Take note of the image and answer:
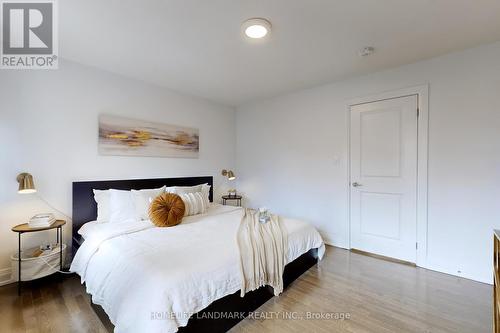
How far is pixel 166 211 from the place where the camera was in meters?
2.37

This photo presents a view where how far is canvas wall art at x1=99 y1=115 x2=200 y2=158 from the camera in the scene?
113 inches

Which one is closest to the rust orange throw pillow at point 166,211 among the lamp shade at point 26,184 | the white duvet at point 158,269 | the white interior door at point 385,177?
the white duvet at point 158,269

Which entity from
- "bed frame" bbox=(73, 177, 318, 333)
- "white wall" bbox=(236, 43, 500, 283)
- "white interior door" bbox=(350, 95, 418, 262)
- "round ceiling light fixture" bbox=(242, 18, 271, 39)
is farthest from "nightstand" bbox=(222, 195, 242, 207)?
"round ceiling light fixture" bbox=(242, 18, 271, 39)

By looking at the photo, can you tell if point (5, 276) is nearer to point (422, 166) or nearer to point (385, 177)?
point (385, 177)

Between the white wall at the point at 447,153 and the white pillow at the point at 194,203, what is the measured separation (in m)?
1.72

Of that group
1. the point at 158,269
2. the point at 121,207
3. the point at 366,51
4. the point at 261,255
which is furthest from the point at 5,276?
the point at 366,51

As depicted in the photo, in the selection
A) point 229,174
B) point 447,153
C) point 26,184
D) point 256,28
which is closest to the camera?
point 256,28

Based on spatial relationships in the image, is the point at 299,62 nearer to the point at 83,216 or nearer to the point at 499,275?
the point at 499,275

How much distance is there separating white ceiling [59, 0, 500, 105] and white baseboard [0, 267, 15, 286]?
2.31 m

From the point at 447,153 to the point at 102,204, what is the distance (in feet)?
13.0

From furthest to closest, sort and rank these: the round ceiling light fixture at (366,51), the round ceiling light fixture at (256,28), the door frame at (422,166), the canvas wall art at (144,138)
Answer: the canvas wall art at (144,138) < the door frame at (422,166) < the round ceiling light fixture at (366,51) < the round ceiling light fixture at (256,28)

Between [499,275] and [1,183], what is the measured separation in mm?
3963

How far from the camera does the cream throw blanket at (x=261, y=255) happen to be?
5.65 ft

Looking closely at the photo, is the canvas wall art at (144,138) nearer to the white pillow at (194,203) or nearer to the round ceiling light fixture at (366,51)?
the white pillow at (194,203)
